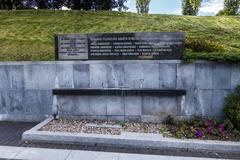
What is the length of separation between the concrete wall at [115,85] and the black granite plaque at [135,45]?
0.20m

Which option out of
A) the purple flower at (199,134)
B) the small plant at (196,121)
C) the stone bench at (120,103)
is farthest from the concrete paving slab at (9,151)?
the small plant at (196,121)

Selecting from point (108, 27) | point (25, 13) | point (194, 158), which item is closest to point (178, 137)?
point (194, 158)

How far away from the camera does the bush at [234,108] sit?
25.8 ft

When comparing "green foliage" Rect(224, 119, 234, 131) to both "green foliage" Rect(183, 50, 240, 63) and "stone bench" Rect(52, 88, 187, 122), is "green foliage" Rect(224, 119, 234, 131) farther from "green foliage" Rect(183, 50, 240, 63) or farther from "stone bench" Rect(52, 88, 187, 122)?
"green foliage" Rect(183, 50, 240, 63)

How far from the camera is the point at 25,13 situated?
646 inches

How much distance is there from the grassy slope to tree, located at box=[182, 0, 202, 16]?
17208mm

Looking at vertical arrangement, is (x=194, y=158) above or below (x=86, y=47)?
below

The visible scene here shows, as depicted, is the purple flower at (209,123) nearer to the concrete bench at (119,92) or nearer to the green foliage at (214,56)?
the concrete bench at (119,92)

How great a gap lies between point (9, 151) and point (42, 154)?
0.77 m

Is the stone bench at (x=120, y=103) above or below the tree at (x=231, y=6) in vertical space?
below

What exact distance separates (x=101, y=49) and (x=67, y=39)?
1024mm

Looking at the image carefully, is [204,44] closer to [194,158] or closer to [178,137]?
[178,137]

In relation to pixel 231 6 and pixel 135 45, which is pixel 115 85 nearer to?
pixel 135 45

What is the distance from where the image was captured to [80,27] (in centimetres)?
1383
